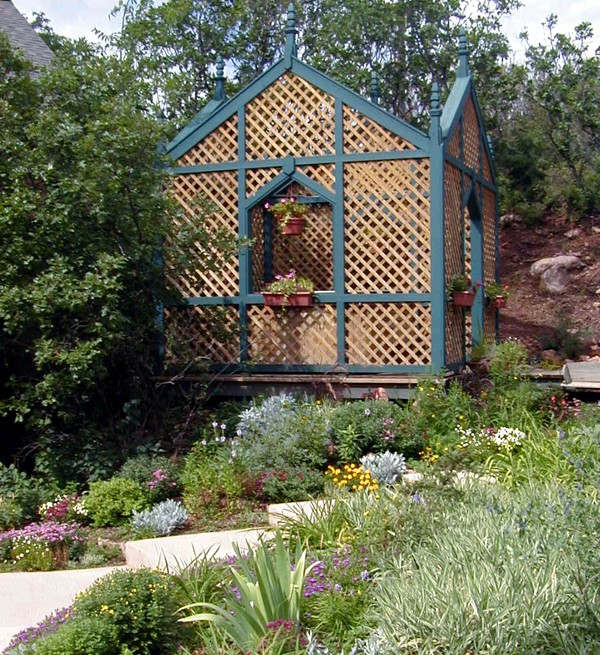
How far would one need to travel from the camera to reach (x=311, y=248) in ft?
36.9

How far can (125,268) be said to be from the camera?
7844mm

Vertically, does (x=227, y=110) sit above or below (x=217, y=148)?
above

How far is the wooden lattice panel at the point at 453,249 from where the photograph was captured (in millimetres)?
8852


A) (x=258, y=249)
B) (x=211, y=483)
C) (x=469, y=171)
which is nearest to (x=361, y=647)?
(x=211, y=483)

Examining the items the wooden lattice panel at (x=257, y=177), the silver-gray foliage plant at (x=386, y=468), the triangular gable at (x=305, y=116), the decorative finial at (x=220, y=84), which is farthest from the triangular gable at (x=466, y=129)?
the silver-gray foliage plant at (x=386, y=468)

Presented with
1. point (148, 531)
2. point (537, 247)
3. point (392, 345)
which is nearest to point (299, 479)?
point (148, 531)

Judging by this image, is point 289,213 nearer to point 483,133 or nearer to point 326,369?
point 326,369

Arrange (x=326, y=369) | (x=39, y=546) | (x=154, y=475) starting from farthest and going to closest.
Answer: (x=326, y=369)
(x=154, y=475)
(x=39, y=546)

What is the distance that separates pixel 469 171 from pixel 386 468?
4.81 meters

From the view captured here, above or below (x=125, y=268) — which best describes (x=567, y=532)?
below

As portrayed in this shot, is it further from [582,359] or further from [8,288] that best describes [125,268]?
[582,359]

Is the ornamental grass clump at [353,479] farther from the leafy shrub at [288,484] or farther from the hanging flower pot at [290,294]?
the hanging flower pot at [290,294]

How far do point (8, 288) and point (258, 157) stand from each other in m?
3.25

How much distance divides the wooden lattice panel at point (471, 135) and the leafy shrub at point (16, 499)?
6057mm
